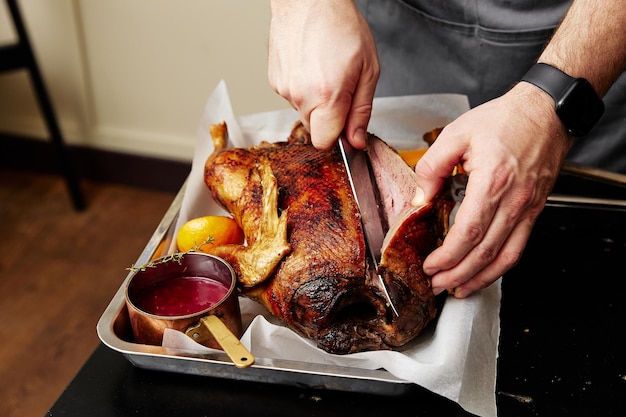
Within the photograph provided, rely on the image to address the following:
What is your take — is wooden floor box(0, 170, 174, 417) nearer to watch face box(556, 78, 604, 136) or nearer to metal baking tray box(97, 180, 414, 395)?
metal baking tray box(97, 180, 414, 395)

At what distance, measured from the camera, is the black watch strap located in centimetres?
122

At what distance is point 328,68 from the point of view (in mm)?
1245

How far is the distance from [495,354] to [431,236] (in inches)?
9.1

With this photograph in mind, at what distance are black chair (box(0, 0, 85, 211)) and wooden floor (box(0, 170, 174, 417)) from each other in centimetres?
14

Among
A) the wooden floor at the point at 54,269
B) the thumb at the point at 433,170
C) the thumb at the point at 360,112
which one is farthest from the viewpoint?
the wooden floor at the point at 54,269

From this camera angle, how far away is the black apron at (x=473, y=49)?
163 centimetres

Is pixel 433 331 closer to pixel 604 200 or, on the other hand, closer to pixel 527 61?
pixel 604 200

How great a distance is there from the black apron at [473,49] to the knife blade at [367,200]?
52 centimetres

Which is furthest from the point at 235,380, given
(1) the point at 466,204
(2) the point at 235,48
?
(2) the point at 235,48

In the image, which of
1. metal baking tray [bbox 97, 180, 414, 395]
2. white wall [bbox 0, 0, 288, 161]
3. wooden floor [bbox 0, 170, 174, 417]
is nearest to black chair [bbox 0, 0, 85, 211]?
wooden floor [bbox 0, 170, 174, 417]

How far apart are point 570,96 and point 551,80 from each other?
0.14 ft

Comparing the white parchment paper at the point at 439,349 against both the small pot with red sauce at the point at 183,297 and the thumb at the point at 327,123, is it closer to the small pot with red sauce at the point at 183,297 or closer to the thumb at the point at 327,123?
the small pot with red sauce at the point at 183,297

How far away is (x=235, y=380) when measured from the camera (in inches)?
44.7

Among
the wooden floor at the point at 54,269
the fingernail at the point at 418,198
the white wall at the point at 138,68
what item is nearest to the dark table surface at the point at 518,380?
the fingernail at the point at 418,198
